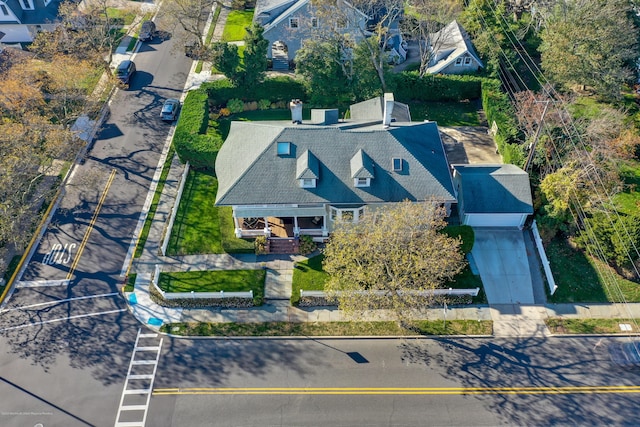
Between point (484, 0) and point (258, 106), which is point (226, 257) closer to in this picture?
point (258, 106)

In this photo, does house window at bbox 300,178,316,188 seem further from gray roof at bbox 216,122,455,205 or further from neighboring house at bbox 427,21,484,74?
neighboring house at bbox 427,21,484,74

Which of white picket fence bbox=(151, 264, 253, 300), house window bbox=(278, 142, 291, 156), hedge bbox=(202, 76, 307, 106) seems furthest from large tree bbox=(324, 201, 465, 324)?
hedge bbox=(202, 76, 307, 106)

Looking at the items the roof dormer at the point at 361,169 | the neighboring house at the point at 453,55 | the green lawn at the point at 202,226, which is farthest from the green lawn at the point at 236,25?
the roof dormer at the point at 361,169

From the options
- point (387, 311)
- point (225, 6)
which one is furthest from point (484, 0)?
point (387, 311)

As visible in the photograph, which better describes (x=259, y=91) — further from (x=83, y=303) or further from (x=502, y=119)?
(x=83, y=303)

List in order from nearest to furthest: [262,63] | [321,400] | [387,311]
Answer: [321,400], [387,311], [262,63]

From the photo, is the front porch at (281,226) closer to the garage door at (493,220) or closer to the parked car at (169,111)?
the garage door at (493,220)

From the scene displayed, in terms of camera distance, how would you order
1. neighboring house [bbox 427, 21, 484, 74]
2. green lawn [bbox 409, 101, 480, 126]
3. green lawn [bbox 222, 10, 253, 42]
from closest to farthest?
1. green lawn [bbox 409, 101, 480, 126]
2. neighboring house [bbox 427, 21, 484, 74]
3. green lawn [bbox 222, 10, 253, 42]
